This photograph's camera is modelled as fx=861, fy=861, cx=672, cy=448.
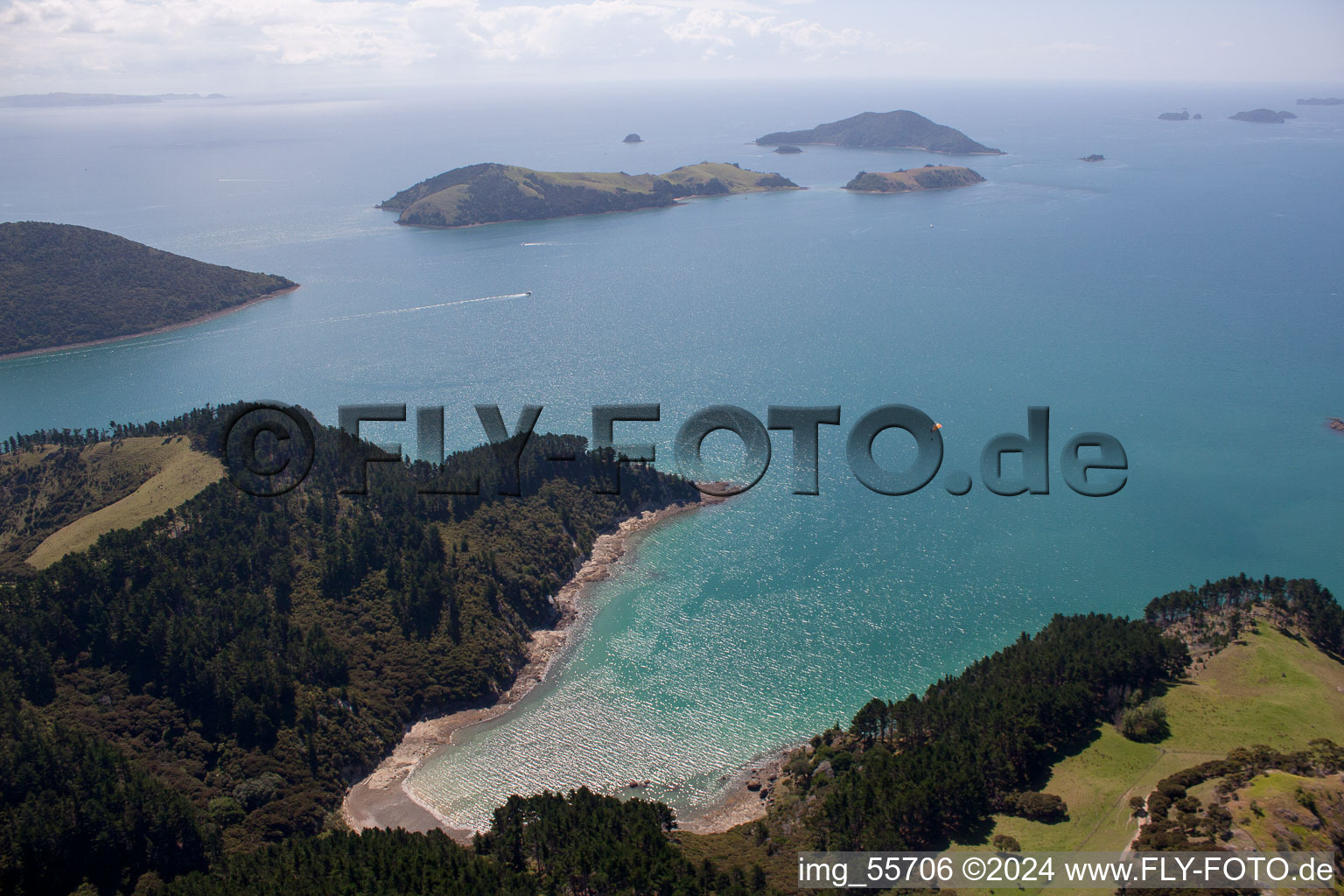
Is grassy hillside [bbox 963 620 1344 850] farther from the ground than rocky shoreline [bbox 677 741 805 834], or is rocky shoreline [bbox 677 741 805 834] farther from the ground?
grassy hillside [bbox 963 620 1344 850]

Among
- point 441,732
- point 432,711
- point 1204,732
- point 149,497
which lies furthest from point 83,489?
point 1204,732

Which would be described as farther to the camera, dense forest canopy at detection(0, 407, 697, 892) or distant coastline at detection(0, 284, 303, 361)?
distant coastline at detection(0, 284, 303, 361)

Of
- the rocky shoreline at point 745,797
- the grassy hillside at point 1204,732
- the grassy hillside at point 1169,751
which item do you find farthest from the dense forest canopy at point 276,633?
the grassy hillside at point 1204,732

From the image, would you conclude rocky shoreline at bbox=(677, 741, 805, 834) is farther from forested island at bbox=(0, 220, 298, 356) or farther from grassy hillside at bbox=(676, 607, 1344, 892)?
forested island at bbox=(0, 220, 298, 356)

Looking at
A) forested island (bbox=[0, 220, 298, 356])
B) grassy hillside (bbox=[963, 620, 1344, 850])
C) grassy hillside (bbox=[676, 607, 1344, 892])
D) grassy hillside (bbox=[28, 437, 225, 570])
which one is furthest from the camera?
forested island (bbox=[0, 220, 298, 356])

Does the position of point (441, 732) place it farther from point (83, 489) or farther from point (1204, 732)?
point (83, 489)

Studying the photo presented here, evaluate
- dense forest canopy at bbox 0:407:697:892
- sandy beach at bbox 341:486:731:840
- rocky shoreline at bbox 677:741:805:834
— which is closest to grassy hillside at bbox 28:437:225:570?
dense forest canopy at bbox 0:407:697:892

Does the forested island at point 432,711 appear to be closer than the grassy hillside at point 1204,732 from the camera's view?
Yes

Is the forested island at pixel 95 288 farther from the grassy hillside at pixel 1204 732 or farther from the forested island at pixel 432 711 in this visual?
the grassy hillside at pixel 1204 732
